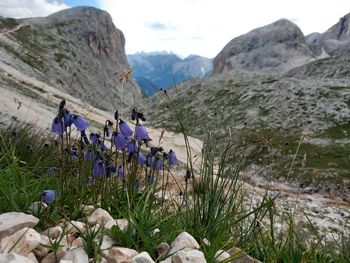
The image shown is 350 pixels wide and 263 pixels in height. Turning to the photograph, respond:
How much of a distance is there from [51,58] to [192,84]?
Result: 4589cm

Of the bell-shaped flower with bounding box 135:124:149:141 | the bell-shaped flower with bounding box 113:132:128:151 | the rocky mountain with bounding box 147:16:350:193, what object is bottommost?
the rocky mountain with bounding box 147:16:350:193

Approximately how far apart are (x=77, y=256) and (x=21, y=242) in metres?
0.61

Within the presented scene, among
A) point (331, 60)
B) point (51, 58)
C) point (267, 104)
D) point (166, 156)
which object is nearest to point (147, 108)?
point (267, 104)

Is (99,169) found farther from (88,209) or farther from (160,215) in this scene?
(160,215)

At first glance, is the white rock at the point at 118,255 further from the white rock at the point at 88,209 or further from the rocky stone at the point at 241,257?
the rocky stone at the point at 241,257

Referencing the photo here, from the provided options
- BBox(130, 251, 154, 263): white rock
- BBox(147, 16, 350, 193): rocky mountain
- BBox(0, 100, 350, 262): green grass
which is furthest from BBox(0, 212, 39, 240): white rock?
BBox(147, 16, 350, 193): rocky mountain

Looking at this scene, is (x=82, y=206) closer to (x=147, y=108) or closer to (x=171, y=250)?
(x=171, y=250)

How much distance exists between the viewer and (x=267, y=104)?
5603 cm

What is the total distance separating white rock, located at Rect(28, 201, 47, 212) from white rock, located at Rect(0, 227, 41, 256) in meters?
0.70

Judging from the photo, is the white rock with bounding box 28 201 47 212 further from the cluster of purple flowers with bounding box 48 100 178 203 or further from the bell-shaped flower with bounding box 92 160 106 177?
the bell-shaped flower with bounding box 92 160 106 177

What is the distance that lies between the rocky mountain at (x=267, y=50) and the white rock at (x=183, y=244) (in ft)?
350

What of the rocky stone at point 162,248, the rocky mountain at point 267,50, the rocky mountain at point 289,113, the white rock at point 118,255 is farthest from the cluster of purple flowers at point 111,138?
the rocky mountain at point 267,50

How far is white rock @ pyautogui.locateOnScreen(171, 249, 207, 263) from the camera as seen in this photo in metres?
4.82

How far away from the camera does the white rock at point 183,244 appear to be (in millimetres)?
5098
